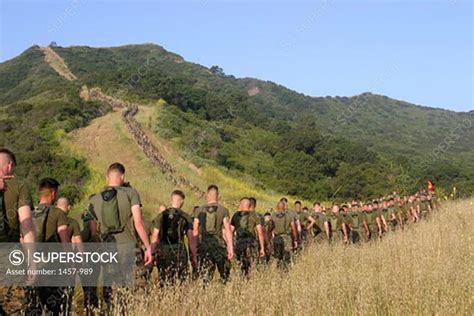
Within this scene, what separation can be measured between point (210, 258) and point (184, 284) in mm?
2146

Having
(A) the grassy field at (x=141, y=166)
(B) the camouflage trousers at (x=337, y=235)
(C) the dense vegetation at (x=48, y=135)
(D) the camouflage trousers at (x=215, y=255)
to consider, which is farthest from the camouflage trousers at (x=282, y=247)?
(C) the dense vegetation at (x=48, y=135)

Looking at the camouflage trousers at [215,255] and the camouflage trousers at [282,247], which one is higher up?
the camouflage trousers at [215,255]

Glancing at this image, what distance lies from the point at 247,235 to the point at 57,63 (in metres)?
118

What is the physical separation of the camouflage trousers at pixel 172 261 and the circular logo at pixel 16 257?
7.45 ft

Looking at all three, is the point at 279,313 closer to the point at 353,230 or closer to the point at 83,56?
the point at 353,230

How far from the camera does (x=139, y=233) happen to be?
5.64 metres

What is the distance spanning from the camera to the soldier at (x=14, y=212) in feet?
13.8

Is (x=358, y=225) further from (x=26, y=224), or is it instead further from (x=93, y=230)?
(x=26, y=224)

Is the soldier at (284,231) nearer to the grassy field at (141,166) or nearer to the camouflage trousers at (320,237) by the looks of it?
the camouflage trousers at (320,237)

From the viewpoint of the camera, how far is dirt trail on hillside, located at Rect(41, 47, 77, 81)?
105312 mm

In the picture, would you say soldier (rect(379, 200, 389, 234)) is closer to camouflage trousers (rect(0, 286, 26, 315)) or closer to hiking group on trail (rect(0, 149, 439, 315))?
hiking group on trail (rect(0, 149, 439, 315))

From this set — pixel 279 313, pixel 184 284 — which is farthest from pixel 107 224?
pixel 279 313

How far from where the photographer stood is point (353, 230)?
15.2 meters

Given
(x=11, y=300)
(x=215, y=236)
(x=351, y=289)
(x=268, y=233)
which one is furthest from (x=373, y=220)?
(x=11, y=300)
